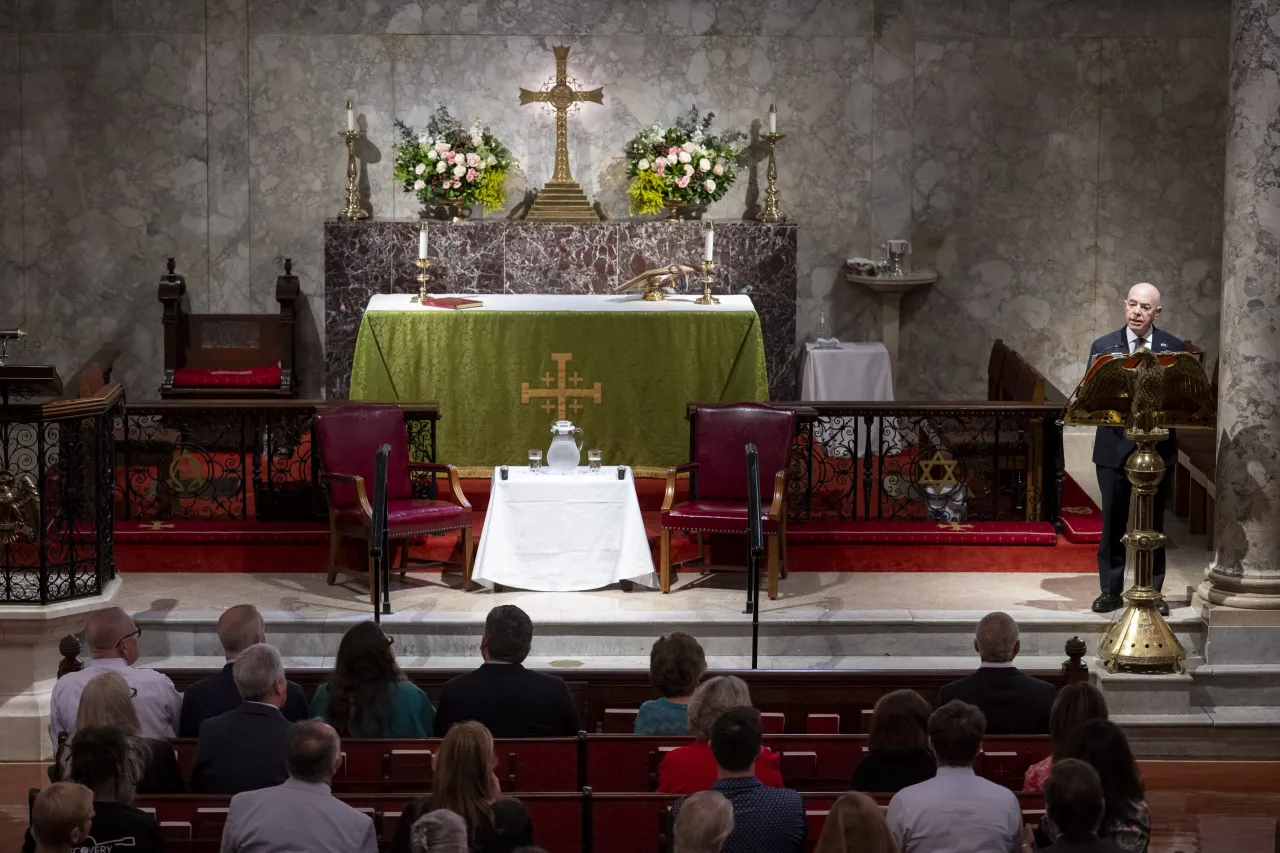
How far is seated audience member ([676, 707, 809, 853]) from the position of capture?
4824mm

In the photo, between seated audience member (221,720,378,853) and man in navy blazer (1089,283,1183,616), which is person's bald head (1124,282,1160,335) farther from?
seated audience member (221,720,378,853)

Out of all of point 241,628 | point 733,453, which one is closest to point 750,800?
point 241,628

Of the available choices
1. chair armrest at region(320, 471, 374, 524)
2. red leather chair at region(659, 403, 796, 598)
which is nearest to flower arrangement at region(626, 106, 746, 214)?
red leather chair at region(659, 403, 796, 598)

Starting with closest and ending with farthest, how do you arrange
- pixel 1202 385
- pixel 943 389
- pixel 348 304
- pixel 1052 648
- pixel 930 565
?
pixel 1202 385
pixel 1052 648
pixel 930 565
pixel 348 304
pixel 943 389

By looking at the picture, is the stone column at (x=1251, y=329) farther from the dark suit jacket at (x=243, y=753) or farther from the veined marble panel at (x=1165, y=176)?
the veined marble panel at (x=1165, y=176)

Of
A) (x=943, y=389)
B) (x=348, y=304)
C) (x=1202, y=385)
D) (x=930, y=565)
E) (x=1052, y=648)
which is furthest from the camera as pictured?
(x=943, y=389)

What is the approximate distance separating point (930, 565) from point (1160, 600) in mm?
1591

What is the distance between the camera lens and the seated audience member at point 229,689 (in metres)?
6.09

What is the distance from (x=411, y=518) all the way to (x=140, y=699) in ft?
9.23

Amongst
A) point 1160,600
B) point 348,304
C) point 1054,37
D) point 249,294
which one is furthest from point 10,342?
point 1160,600

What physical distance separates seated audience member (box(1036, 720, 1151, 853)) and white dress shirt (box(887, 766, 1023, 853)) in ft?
0.42

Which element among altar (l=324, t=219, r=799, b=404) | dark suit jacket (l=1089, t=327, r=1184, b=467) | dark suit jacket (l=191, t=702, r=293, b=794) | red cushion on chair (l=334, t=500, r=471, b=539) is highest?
altar (l=324, t=219, r=799, b=404)

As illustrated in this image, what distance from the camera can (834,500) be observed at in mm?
10211

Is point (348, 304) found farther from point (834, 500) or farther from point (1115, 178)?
point (1115, 178)
